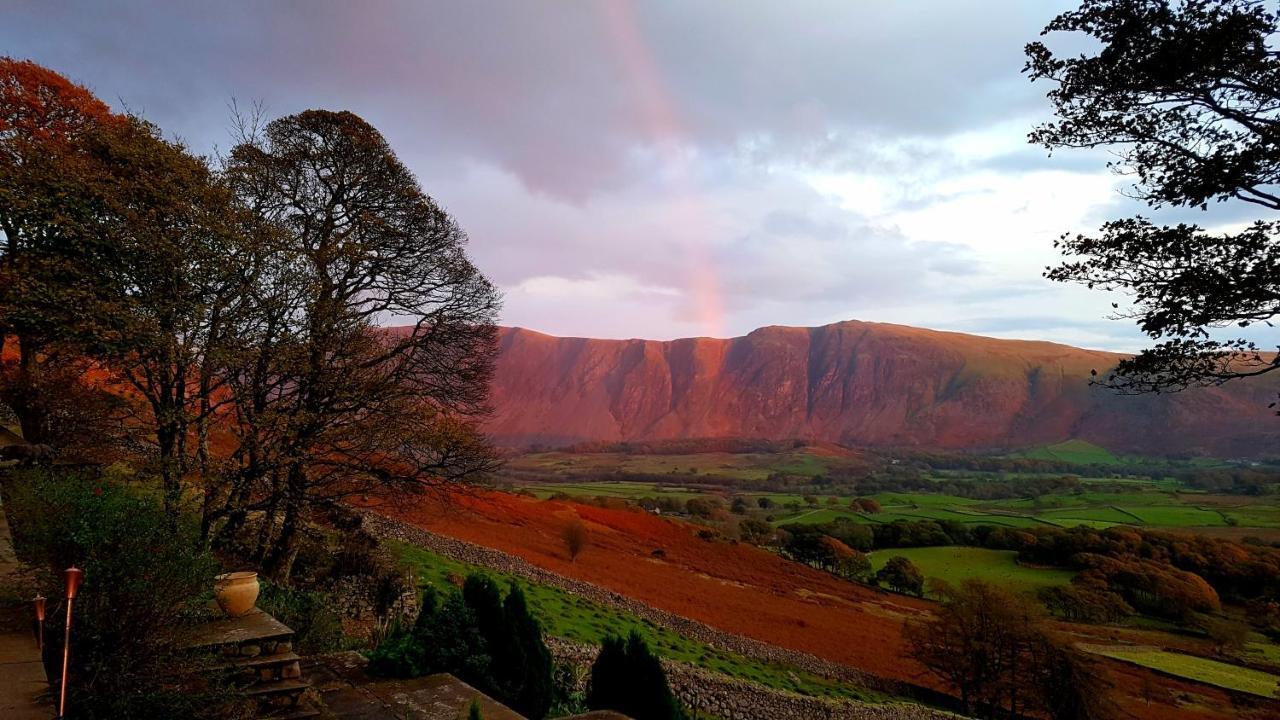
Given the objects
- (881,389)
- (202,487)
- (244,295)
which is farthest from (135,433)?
(881,389)

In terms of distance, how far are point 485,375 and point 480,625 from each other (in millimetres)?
8917

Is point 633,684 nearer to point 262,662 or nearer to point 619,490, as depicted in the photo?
point 262,662

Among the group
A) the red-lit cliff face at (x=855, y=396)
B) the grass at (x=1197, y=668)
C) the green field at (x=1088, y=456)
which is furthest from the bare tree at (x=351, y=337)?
the green field at (x=1088, y=456)

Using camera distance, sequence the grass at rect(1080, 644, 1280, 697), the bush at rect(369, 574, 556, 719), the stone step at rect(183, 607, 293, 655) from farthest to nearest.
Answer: the grass at rect(1080, 644, 1280, 697)
the bush at rect(369, 574, 556, 719)
the stone step at rect(183, 607, 293, 655)

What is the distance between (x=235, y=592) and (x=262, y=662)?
1302 millimetres

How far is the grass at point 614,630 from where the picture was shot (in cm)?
2005

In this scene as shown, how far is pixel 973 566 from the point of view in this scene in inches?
2105

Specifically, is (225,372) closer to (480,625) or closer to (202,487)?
(202,487)

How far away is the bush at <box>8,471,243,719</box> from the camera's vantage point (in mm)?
4691

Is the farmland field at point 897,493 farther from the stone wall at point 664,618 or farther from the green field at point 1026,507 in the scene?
the stone wall at point 664,618

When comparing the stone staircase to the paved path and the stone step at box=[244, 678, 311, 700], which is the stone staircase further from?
the paved path

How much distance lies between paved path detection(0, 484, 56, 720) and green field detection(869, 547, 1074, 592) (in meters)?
53.5

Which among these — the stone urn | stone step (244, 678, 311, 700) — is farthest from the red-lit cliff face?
stone step (244, 678, 311, 700)

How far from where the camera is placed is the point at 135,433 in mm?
11164
